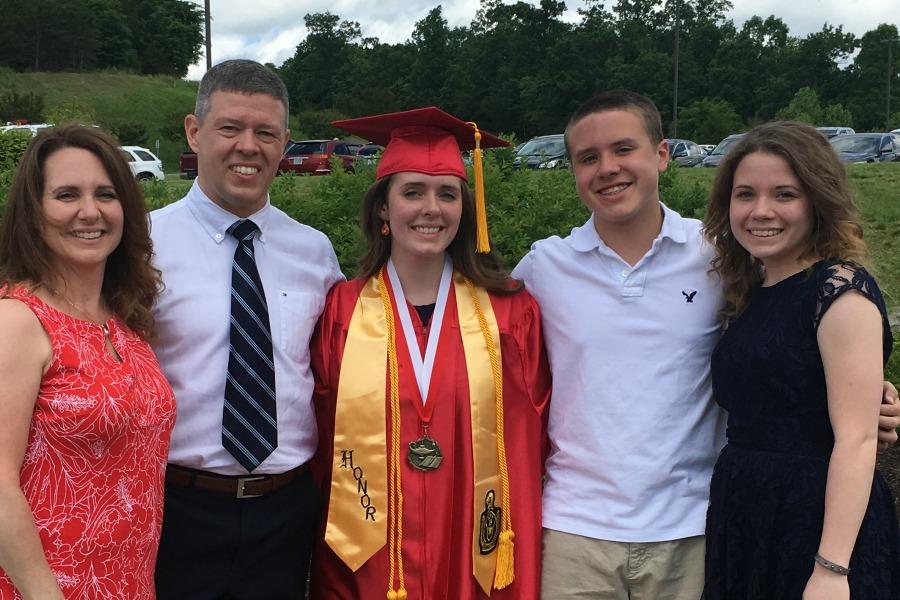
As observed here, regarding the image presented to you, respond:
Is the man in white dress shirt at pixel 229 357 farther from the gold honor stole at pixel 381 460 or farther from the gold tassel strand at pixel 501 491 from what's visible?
the gold tassel strand at pixel 501 491

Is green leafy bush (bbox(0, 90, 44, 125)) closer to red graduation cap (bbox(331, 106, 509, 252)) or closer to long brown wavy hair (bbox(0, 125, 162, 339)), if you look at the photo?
red graduation cap (bbox(331, 106, 509, 252))

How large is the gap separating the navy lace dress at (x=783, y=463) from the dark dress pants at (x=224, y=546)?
135 cm

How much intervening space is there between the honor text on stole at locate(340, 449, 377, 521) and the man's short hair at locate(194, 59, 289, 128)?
126cm

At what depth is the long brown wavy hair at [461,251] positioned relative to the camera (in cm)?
305

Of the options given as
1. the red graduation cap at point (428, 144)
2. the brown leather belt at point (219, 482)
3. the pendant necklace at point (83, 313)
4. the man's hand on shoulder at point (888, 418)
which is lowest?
the brown leather belt at point (219, 482)

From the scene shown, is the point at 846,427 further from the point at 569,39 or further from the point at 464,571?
the point at 569,39

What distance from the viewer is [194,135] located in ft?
9.84

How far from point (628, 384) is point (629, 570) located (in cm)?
58

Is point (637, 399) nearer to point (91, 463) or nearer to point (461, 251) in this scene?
point (461, 251)

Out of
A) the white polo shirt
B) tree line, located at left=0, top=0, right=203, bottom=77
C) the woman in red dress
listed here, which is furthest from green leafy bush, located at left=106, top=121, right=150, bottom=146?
the white polo shirt

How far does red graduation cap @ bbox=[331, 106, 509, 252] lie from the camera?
3.02 metres

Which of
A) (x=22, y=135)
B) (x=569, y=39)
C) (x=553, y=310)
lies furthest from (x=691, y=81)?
(x=553, y=310)

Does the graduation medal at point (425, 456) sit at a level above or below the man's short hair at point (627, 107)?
below

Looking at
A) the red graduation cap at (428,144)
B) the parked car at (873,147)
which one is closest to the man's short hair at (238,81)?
→ the red graduation cap at (428,144)
